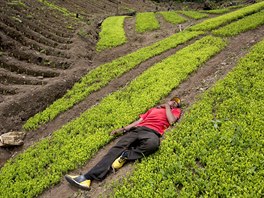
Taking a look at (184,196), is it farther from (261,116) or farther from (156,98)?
(156,98)

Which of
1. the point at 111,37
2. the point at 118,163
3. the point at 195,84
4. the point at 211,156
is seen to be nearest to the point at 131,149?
the point at 118,163

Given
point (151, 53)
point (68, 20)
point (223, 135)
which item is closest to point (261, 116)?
point (223, 135)

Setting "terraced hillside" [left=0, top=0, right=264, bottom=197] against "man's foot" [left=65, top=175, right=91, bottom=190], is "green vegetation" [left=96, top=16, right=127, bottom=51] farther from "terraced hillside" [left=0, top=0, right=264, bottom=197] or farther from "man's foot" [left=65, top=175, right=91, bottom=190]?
"man's foot" [left=65, top=175, right=91, bottom=190]

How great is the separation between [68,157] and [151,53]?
1357 cm

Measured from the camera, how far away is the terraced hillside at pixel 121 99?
887cm

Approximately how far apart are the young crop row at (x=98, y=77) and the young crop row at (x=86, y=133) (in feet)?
6.82

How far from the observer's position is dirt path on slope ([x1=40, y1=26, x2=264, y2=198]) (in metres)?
9.32

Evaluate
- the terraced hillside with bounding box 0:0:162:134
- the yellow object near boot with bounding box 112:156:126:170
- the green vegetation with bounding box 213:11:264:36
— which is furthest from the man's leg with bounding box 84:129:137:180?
the green vegetation with bounding box 213:11:264:36

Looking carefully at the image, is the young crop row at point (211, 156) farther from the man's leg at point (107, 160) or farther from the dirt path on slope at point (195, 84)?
the man's leg at point (107, 160)

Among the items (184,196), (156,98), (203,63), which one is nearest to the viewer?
(184,196)

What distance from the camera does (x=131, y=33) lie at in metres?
31.2

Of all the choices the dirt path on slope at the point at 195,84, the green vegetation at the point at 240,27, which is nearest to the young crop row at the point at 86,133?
the dirt path on slope at the point at 195,84

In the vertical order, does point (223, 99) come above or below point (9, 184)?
above

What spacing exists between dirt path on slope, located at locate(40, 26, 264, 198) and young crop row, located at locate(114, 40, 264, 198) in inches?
31.6
